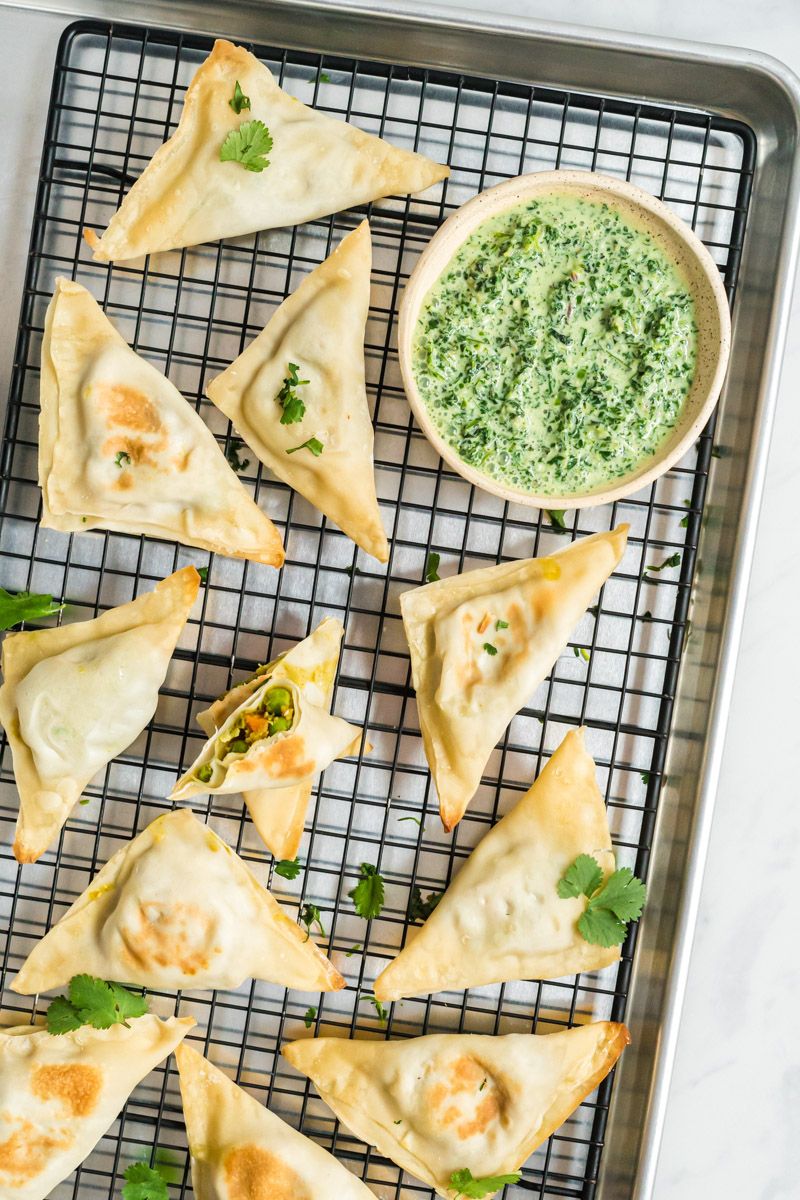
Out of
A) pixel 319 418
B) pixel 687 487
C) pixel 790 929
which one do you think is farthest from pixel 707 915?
pixel 319 418

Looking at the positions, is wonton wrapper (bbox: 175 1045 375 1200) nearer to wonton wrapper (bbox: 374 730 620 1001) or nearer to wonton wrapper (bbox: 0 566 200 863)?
wonton wrapper (bbox: 374 730 620 1001)

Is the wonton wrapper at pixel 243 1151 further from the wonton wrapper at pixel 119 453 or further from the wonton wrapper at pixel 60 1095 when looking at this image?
the wonton wrapper at pixel 119 453

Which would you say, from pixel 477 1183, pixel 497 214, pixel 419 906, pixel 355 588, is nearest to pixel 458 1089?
pixel 477 1183

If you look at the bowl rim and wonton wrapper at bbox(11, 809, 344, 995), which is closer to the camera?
the bowl rim

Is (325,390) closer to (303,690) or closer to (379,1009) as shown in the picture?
(303,690)

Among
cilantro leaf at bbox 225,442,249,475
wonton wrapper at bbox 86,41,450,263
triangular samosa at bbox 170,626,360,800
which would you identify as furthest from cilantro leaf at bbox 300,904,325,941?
wonton wrapper at bbox 86,41,450,263

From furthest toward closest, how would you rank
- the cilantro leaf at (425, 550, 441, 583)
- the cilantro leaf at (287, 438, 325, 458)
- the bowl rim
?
the cilantro leaf at (425, 550, 441, 583) → the cilantro leaf at (287, 438, 325, 458) → the bowl rim
